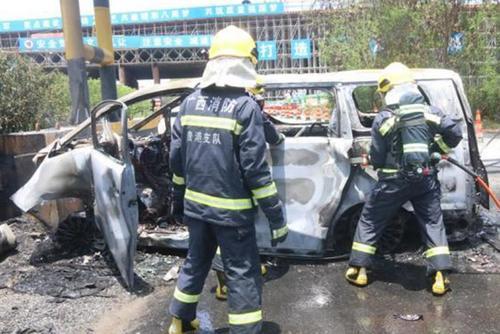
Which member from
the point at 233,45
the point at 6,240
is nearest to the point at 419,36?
the point at 6,240

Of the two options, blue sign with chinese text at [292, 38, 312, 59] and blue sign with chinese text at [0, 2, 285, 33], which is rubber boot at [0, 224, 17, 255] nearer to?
blue sign with chinese text at [292, 38, 312, 59]

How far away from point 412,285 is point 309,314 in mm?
970

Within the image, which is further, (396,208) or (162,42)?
(162,42)

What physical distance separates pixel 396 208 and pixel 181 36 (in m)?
38.7

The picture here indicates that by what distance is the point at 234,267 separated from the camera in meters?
3.10

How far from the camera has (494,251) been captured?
476 centimetres

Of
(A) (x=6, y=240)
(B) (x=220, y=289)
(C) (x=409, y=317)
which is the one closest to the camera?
(C) (x=409, y=317)

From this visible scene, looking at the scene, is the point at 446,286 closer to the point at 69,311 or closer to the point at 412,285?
the point at 412,285

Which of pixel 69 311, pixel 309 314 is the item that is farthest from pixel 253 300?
pixel 69 311

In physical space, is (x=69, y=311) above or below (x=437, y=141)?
below

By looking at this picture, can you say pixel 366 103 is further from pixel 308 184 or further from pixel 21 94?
pixel 21 94

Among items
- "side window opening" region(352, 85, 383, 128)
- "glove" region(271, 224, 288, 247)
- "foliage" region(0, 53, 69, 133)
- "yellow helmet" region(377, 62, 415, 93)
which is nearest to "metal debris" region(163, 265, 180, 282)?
"glove" region(271, 224, 288, 247)

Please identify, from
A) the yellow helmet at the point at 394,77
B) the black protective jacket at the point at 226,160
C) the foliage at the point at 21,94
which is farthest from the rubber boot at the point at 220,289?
the foliage at the point at 21,94

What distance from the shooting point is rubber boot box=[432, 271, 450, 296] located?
3.91 meters
